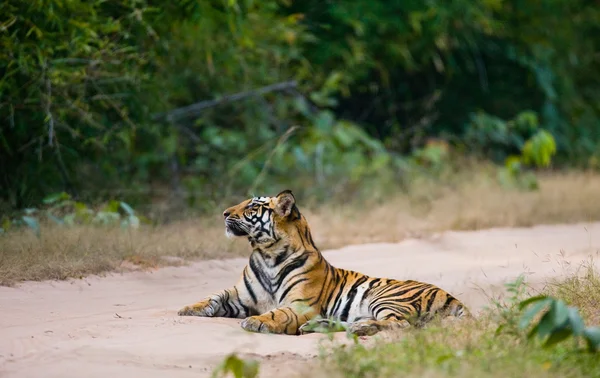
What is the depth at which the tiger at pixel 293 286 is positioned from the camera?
7535 mm

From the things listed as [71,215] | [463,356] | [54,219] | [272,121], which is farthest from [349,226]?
[463,356]

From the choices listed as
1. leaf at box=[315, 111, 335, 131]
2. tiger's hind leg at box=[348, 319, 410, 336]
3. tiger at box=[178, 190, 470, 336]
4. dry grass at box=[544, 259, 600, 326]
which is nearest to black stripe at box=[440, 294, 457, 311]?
tiger at box=[178, 190, 470, 336]

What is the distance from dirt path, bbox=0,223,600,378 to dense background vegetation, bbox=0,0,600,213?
2.14 meters

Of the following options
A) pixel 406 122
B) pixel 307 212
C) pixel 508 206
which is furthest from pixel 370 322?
pixel 406 122

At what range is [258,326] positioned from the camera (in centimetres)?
704

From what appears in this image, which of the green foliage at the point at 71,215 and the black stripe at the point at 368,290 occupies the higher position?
the green foliage at the point at 71,215

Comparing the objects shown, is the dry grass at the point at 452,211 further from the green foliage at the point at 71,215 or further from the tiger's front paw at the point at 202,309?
the tiger's front paw at the point at 202,309

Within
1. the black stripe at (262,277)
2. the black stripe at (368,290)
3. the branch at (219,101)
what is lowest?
the black stripe at (368,290)

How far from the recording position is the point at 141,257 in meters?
9.65

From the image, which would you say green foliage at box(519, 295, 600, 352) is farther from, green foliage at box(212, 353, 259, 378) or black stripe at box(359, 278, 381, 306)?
black stripe at box(359, 278, 381, 306)

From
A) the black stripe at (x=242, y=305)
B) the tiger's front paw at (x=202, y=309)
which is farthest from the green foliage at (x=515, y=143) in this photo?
the tiger's front paw at (x=202, y=309)

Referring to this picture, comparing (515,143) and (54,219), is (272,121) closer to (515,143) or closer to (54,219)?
(515,143)

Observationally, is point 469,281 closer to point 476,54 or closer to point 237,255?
point 237,255

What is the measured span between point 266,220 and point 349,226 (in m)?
4.67
